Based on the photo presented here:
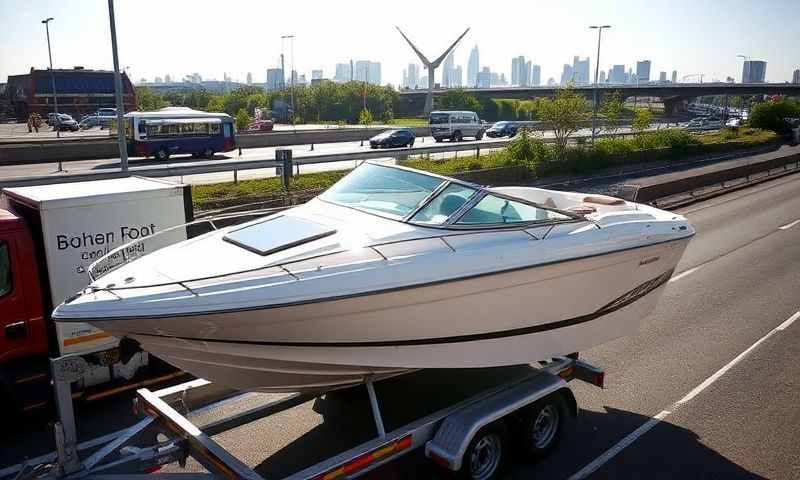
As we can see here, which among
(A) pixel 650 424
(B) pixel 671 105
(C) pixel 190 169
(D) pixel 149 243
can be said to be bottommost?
(A) pixel 650 424

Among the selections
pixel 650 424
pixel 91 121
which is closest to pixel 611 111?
pixel 650 424

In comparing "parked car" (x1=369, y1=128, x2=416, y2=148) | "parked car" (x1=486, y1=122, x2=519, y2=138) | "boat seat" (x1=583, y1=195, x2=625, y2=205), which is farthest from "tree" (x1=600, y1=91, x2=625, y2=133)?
"boat seat" (x1=583, y1=195, x2=625, y2=205)

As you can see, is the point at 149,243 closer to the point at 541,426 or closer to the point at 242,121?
the point at 541,426

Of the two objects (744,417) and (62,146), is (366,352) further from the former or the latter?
(62,146)

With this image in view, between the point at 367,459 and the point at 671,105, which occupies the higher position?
the point at 671,105

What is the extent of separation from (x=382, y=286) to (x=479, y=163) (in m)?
19.6

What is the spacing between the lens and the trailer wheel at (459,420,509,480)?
5180mm

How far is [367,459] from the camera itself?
15.1 feet

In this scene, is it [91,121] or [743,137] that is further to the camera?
[91,121]

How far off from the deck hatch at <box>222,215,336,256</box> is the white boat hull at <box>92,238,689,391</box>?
0.79m

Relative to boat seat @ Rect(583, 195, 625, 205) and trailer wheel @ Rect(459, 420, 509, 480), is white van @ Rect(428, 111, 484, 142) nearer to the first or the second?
boat seat @ Rect(583, 195, 625, 205)

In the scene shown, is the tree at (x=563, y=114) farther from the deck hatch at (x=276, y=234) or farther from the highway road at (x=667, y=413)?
the deck hatch at (x=276, y=234)

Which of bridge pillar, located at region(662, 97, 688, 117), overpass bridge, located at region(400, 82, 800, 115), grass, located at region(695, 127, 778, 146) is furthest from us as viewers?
bridge pillar, located at region(662, 97, 688, 117)

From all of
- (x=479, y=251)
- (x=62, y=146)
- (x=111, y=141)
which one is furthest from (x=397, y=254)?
(x=111, y=141)
